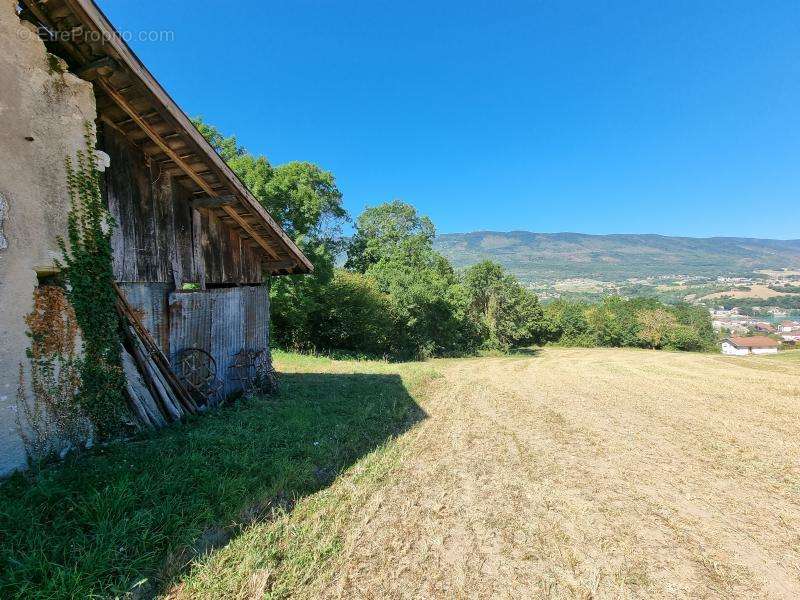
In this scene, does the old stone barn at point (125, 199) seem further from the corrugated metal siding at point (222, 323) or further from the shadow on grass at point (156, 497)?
the shadow on grass at point (156, 497)

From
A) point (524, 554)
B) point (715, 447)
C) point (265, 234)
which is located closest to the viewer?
point (524, 554)

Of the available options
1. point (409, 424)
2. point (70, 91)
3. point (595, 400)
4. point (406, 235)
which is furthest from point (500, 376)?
point (406, 235)

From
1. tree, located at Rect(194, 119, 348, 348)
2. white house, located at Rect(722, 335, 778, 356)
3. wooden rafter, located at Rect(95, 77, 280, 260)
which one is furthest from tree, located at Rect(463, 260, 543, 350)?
white house, located at Rect(722, 335, 778, 356)

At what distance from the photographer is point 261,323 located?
10250mm

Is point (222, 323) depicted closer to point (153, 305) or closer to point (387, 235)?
point (153, 305)

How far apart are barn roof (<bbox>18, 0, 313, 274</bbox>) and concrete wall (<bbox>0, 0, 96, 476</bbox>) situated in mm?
408

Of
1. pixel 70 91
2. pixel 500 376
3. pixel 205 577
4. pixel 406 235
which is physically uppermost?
pixel 406 235

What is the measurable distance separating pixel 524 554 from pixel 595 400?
867 centimetres

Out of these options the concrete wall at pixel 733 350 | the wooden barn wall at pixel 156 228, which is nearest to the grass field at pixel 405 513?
the wooden barn wall at pixel 156 228

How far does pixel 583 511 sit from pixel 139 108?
8.77m

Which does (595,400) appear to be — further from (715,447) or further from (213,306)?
(213,306)

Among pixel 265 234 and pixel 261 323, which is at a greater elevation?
pixel 265 234

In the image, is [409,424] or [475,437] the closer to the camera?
[475,437]

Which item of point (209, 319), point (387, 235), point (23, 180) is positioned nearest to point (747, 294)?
point (387, 235)
